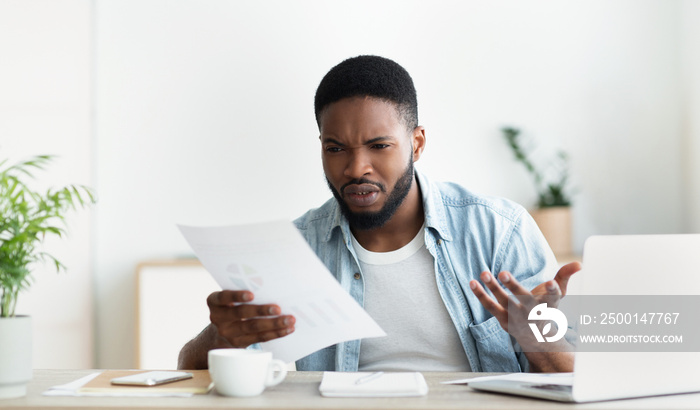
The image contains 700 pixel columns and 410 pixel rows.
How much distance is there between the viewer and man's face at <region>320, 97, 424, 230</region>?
144cm

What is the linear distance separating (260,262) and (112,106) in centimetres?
207

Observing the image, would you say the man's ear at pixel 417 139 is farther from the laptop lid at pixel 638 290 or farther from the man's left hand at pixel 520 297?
the laptop lid at pixel 638 290

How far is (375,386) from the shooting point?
94 centimetres

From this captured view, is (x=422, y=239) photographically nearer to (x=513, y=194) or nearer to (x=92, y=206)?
(x=513, y=194)

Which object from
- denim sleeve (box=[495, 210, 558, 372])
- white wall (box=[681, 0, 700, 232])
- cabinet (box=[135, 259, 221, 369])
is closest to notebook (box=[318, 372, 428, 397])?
denim sleeve (box=[495, 210, 558, 372])

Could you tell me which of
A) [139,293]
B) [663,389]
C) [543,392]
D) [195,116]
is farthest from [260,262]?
[195,116]

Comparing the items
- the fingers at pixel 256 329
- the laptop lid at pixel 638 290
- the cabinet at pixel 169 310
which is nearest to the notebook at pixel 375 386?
the fingers at pixel 256 329

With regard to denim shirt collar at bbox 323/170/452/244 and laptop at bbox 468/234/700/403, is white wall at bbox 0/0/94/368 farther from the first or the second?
laptop at bbox 468/234/700/403

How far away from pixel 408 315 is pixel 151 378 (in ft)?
2.02

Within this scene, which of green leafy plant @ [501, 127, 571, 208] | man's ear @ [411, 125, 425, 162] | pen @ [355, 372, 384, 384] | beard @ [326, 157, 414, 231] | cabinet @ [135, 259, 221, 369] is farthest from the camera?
green leafy plant @ [501, 127, 571, 208]

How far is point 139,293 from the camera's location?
256 centimetres

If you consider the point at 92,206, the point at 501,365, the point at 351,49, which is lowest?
the point at 501,365

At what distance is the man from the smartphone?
9.9 inches

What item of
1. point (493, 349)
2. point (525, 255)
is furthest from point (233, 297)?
point (525, 255)
